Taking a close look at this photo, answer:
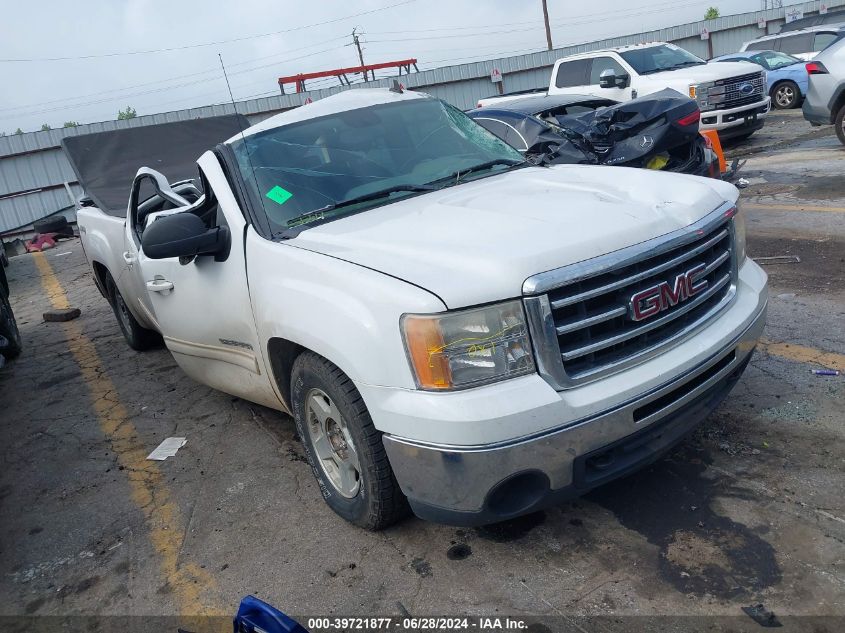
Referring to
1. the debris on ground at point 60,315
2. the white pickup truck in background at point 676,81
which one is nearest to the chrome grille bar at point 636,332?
the debris on ground at point 60,315

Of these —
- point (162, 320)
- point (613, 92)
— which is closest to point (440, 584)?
point (162, 320)

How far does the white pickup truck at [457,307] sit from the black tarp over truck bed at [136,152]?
Result: 3.84 m

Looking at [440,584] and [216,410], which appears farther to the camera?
[216,410]

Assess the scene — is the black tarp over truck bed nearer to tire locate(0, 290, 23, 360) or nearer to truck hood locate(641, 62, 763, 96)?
tire locate(0, 290, 23, 360)

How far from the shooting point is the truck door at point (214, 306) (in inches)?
142

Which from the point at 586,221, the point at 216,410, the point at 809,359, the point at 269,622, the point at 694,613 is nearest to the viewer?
the point at 269,622

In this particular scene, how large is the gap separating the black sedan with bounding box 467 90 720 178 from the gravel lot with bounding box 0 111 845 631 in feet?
8.48

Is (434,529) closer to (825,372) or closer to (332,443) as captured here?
(332,443)

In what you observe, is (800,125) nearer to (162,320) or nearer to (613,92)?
(613,92)

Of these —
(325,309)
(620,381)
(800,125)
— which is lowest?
(800,125)

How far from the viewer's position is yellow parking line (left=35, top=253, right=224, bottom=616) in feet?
10.2

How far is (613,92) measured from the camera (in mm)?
13562

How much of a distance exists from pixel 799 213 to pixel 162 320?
21.1ft

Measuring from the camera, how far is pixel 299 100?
89.6ft
